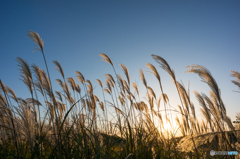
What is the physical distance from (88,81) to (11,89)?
2126mm

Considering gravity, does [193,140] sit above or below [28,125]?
below

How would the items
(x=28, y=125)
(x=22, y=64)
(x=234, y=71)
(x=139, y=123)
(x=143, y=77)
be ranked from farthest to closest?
1. (x=143, y=77)
2. (x=139, y=123)
3. (x=22, y=64)
4. (x=234, y=71)
5. (x=28, y=125)

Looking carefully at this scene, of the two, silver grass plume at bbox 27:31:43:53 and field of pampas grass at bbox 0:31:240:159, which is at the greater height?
silver grass plume at bbox 27:31:43:53

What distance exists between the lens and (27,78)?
9.53 ft

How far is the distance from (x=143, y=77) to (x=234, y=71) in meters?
2.22

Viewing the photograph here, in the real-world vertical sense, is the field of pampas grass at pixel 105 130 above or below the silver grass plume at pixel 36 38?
below

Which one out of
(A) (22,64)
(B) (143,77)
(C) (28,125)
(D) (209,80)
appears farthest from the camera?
(B) (143,77)

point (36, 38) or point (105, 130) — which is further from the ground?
point (36, 38)

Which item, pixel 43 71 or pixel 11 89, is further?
pixel 11 89

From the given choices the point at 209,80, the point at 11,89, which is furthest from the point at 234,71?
the point at 11,89

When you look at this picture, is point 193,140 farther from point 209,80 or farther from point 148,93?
point 148,93

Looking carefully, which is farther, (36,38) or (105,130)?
(105,130)

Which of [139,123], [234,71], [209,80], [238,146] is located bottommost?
[238,146]

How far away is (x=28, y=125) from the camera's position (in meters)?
1.61
